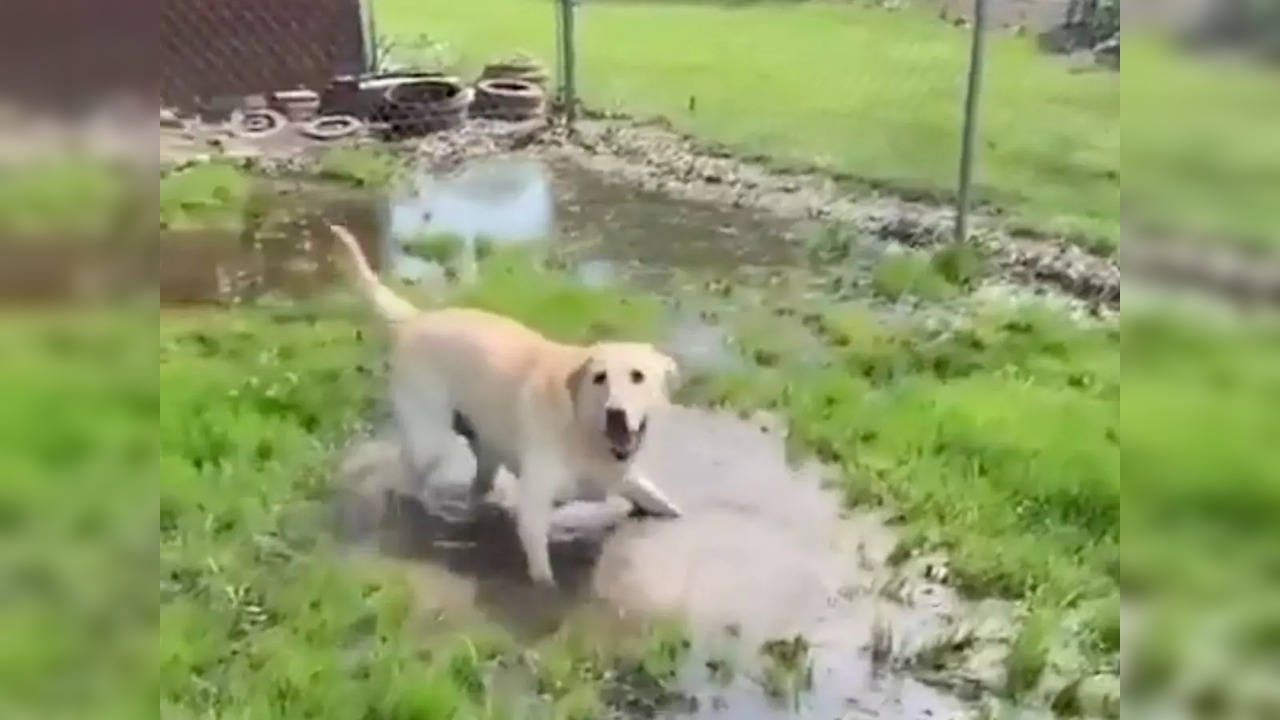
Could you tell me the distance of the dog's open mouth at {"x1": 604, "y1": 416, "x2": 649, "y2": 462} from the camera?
91 cm

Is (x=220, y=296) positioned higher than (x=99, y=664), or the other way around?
(x=220, y=296)

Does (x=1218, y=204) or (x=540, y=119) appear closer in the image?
(x=1218, y=204)

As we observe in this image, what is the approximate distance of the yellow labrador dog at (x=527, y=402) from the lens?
3.01 feet

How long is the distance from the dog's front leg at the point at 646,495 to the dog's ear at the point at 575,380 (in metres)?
0.05

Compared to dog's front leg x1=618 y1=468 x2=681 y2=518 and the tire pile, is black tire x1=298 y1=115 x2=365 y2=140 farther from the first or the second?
dog's front leg x1=618 y1=468 x2=681 y2=518

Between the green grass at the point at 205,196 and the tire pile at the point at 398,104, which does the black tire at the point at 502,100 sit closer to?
the tire pile at the point at 398,104

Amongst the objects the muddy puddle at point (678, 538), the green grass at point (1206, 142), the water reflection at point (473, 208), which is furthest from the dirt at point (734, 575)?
the green grass at point (1206, 142)

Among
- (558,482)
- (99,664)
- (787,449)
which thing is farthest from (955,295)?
(99,664)

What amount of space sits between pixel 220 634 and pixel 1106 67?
538 millimetres

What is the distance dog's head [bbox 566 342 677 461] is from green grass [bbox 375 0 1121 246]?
0.53ft

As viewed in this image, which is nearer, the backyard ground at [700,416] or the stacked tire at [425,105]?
the backyard ground at [700,416]

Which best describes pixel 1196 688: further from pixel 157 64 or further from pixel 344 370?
pixel 157 64

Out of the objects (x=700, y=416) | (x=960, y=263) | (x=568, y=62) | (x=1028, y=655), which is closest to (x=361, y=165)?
(x=568, y=62)

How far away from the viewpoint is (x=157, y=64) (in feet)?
3.01
